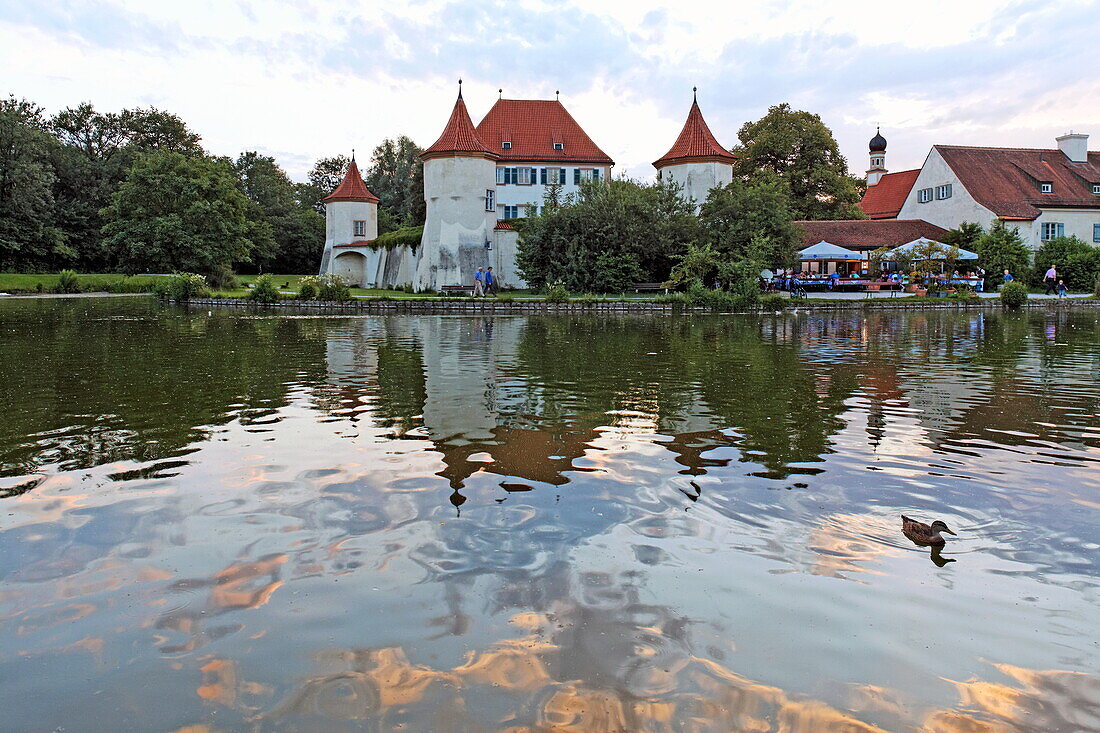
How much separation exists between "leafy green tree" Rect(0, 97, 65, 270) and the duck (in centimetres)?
6832

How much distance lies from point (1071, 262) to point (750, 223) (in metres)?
20.7

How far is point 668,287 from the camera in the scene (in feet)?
133

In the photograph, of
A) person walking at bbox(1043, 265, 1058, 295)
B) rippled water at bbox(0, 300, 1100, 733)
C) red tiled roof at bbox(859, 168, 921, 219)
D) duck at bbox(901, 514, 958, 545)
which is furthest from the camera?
red tiled roof at bbox(859, 168, 921, 219)

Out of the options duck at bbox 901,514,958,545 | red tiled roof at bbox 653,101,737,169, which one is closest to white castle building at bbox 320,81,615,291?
red tiled roof at bbox 653,101,737,169

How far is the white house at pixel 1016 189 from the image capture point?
5219 cm

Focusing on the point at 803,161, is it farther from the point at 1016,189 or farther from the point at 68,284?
the point at 68,284

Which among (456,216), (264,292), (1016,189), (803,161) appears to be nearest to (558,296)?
(264,292)

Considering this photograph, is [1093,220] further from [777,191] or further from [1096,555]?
[1096,555]

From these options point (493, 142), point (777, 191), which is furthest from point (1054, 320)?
point (493, 142)

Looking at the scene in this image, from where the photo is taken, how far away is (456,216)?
4866 centimetres

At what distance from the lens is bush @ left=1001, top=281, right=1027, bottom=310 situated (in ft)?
117

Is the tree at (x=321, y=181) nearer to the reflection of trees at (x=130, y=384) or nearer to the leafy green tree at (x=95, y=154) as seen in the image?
the leafy green tree at (x=95, y=154)

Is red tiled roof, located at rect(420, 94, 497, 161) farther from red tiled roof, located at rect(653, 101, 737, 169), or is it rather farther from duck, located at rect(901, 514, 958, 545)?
duck, located at rect(901, 514, 958, 545)

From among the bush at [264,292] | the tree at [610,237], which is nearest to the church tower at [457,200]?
the tree at [610,237]
